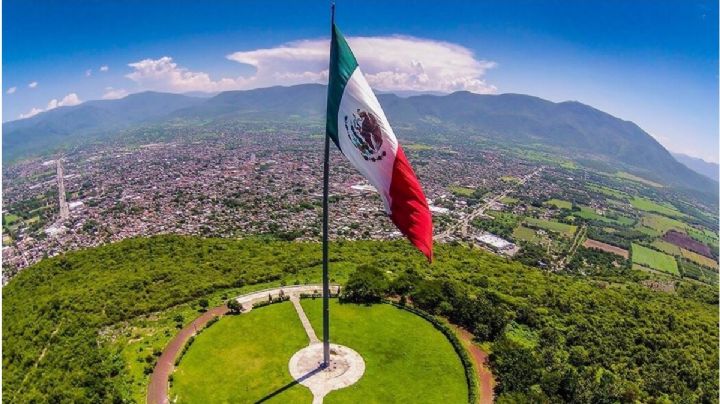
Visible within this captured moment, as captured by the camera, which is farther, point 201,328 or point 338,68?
point 201,328

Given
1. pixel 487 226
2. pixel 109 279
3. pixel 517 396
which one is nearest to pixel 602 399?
pixel 517 396

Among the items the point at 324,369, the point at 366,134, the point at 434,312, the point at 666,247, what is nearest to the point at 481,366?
the point at 434,312

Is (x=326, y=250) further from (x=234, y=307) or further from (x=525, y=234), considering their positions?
(x=525, y=234)

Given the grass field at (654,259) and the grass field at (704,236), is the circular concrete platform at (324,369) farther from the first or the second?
the grass field at (704,236)

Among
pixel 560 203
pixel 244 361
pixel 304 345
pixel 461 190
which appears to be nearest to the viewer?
pixel 244 361

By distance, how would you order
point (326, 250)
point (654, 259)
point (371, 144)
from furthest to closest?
point (654, 259)
point (326, 250)
point (371, 144)

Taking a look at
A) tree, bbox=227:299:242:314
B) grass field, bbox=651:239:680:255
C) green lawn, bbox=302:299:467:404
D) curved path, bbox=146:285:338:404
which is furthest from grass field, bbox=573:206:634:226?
tree, bbox=227:299:242:314

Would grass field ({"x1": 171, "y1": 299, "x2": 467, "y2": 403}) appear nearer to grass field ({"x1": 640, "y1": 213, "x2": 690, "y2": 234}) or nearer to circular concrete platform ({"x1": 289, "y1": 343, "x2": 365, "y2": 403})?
circular concrete platform ({"x1": 289, "y1": 343, "x2": 365, "y2": 403})
